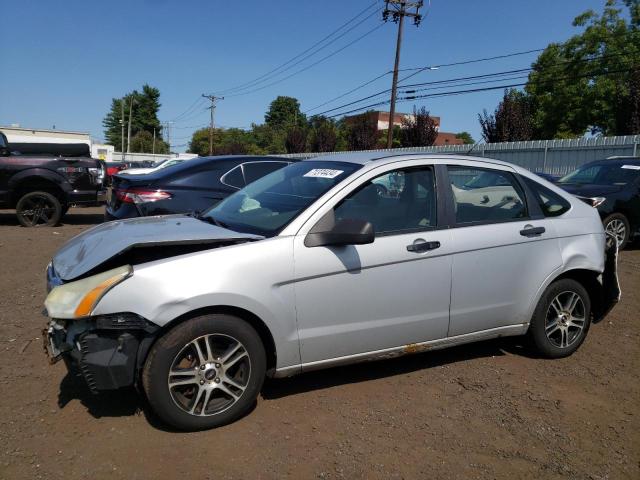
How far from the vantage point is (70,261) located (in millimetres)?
3273

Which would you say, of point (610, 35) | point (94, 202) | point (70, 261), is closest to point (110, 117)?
point (610, 35)

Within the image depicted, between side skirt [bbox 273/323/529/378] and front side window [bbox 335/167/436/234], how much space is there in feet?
2.66

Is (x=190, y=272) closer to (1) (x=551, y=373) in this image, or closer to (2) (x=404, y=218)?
(2) (x=404, y=218)

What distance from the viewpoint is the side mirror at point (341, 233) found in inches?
125

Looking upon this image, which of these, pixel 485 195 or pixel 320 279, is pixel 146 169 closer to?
pixel 485 195

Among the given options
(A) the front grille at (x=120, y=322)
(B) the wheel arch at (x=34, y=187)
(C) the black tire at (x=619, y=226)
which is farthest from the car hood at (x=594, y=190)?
(B) the wheel arch at (x=34, y=187)

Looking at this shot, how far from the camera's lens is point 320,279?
324 centimetres

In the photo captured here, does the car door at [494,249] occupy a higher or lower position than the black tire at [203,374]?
higher

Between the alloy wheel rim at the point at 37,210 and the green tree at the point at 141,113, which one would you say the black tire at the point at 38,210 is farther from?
the green tree at the point at 141,113

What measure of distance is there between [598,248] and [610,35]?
44800 millimetres

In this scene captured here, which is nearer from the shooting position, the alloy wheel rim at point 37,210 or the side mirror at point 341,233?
the side mirror at point 341,233

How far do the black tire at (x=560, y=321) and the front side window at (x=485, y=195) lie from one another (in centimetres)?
70

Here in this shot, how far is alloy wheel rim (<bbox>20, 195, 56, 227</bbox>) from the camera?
1125 centimetres

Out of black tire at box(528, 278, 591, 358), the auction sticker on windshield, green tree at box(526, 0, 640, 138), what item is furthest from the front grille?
green tree at box(526, 0, 640, 138)
